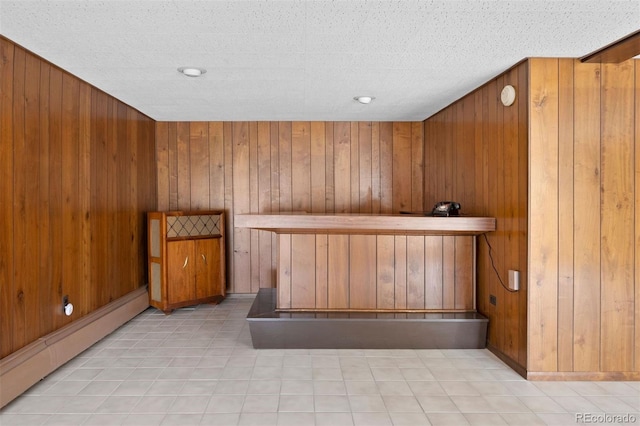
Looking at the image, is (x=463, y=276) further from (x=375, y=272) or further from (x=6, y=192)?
(x=6, y=192)

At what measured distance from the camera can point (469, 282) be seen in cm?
300

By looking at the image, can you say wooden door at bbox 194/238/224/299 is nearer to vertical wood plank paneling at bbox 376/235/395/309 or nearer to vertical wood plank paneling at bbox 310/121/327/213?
vertical wood plank paneling at bbox 310/121/327/213

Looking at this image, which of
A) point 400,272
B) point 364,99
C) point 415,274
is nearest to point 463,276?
point 415,274

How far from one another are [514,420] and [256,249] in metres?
3.17

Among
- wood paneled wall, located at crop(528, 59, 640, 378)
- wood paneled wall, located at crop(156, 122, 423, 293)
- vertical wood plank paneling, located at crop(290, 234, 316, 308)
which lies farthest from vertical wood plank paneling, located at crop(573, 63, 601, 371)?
wood paneled wall, located at crop(156, 122, 423, 293)

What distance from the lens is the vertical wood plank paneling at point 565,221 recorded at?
7.66 feet

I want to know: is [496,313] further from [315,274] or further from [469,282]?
[315,274]

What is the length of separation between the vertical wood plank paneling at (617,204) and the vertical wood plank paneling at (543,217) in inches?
12.4

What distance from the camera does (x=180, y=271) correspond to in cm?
377

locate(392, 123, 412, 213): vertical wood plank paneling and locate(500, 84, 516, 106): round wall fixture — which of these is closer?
locate(500, 84, 516, 106): round wall fixture

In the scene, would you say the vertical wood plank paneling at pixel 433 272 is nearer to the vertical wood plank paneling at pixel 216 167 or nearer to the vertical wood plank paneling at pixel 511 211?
the vertical wood plank paneling at pixel 511 211

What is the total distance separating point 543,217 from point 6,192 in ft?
10.8

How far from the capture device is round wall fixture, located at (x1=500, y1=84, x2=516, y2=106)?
8.10 ft

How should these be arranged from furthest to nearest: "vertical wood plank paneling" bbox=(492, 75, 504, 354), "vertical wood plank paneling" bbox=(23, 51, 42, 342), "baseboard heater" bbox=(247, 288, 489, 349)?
"baseboard heater" bbox=(247, 288, 489, 349), "vertical wood plank paneling" bbox=(492, 75, 504, 354), "vertical wood plank paneling" bbox=(23, 51, 42, 342)
